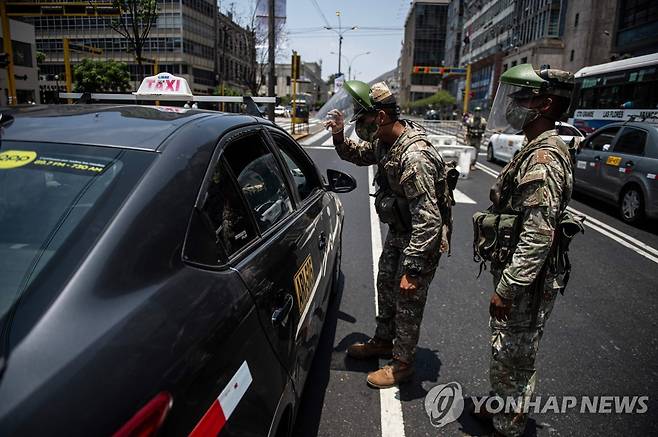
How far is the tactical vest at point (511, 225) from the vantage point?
2.18m

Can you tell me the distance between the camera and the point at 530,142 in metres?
2.30

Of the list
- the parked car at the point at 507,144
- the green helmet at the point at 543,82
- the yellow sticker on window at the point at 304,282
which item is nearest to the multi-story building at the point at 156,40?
the parked car at the point at 507,144

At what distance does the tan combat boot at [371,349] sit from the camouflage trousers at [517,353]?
96cm

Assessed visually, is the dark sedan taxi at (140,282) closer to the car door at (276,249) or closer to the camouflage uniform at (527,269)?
the car door at (276,249)

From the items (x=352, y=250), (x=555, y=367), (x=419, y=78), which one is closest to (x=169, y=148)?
(x=555, y=367)

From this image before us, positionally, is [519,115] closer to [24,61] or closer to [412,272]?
[412,272]

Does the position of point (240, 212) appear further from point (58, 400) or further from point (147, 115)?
point (58, 400)

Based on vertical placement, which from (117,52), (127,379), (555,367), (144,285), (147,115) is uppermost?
(117,52)

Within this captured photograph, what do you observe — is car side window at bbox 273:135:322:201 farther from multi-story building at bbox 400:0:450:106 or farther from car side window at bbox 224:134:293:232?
multi-story building at bbox 400:0:450:106

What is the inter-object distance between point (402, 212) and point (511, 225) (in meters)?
0.68

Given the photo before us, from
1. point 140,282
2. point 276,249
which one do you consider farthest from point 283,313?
point 140,282

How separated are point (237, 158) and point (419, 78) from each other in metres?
119

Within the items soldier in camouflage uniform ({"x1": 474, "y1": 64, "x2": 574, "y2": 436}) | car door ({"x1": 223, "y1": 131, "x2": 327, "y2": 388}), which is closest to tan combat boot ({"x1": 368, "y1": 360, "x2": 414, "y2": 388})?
soldier in camouflage uniform ({"x1": 474, "y1": 64, "x2": 574, "y2": 436})

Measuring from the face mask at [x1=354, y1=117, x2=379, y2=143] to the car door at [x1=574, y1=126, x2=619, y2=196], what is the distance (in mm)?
7254
